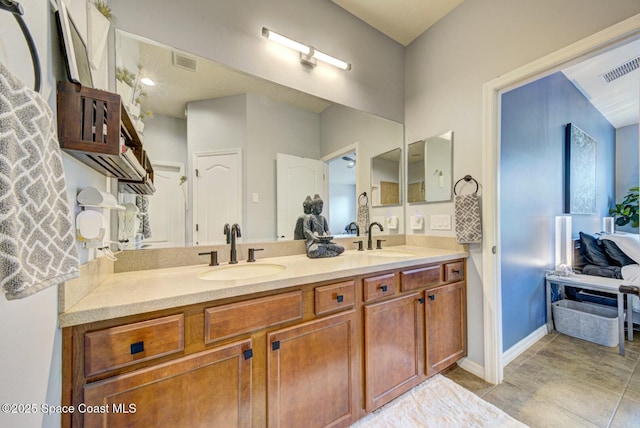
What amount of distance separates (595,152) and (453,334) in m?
3.72

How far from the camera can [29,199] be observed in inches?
15.3

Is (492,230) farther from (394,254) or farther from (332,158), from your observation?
(332,158)

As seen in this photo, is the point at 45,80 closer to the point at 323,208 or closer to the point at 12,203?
the point at 12,203

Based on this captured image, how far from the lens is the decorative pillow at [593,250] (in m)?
2.72

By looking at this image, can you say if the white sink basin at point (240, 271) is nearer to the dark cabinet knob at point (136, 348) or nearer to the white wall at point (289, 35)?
the dark cabinet knob at point (136, 348)

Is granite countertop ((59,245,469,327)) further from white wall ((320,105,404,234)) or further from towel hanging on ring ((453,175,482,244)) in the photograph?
white wall ((320,105,404,234))

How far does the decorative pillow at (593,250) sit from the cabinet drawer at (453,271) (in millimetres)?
2159

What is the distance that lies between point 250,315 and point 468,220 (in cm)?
161

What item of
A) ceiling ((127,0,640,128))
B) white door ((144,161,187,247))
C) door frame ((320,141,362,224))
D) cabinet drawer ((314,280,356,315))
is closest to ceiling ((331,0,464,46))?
ceiling ((127,0,640,128))

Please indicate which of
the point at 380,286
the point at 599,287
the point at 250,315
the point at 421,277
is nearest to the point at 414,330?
the point at 421,277

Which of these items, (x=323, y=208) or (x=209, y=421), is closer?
(x=209, y=421)

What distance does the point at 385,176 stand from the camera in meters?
2.30

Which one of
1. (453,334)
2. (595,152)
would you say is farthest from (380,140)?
(595,152)

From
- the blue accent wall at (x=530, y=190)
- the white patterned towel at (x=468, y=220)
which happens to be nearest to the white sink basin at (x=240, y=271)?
the white patterned towel at (x=468, y=220)
